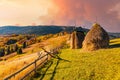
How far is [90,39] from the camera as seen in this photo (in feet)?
162

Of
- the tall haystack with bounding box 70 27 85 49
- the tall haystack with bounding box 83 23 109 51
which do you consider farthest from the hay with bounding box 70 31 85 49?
the tall haystack with bounding box 83 23 109 51

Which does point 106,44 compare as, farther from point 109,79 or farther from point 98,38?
point 109,79

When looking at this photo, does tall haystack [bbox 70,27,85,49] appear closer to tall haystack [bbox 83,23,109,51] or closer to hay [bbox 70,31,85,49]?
hay [bbox 70,31,85,49]

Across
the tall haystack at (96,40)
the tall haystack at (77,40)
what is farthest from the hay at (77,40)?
the tall haystack at (96,40)

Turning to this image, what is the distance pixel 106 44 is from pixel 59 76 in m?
24.2

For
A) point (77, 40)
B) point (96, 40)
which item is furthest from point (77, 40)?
point (96, 40)

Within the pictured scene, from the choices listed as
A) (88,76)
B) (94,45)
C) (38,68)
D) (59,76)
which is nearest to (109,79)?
(88,76)

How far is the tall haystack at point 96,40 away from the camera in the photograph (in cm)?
4784

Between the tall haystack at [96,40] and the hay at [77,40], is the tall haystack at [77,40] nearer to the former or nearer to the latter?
the hay at [77,40]

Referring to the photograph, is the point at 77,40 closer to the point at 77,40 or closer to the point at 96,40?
the point at 77,40

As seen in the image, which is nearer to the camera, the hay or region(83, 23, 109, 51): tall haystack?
region(83, 23, 109, 51): tall haystack

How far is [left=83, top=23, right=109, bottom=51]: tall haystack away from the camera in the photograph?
47.8 m

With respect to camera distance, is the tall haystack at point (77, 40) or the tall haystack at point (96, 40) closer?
the tall haystack at point (96, 40)

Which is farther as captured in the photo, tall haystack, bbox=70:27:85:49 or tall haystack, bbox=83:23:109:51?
tall haystack, bbox=70:27:85:49
